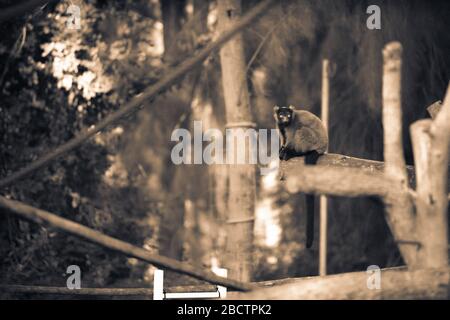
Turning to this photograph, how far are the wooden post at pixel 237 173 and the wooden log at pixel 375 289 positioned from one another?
254cm

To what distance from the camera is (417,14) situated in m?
5.42

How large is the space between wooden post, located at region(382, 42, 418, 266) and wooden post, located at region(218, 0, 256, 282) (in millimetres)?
2508

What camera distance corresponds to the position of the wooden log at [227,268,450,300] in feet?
7.82

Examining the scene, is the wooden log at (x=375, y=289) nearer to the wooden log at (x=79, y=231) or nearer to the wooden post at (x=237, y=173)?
the wooden log at (x=79, y=231)

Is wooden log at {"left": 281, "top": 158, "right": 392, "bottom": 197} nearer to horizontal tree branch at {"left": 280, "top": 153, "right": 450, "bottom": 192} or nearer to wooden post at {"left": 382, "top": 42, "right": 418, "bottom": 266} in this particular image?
wooden post at {"left": 382, "top": 42, "right": 418, "bottom": 266}

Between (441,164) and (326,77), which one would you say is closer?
(441,164)

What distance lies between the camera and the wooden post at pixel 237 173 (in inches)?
196

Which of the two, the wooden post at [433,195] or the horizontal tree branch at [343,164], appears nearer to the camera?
the wooden post at [433,195]

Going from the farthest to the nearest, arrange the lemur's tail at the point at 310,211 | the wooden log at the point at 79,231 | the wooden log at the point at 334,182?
1. the lemur's tail at the point at 310,211
2. the wooden log at the point at 79,231
3. the wooden log at the point at 334,182

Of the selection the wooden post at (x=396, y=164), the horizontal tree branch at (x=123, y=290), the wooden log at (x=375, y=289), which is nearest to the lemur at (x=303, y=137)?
the horizontal tree branch at (x=123, y=290)

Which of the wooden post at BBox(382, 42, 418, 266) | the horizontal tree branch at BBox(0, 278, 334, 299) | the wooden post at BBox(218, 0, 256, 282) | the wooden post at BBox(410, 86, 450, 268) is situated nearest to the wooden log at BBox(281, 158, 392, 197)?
the wooden post at BBox(382, 42, 418, 266)
